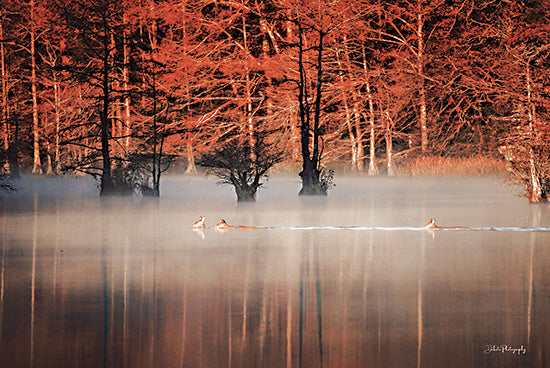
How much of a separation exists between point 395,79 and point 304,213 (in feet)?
107

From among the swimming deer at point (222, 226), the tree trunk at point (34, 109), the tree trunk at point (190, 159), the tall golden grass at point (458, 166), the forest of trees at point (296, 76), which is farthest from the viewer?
the tree trunk at point (190, 159)

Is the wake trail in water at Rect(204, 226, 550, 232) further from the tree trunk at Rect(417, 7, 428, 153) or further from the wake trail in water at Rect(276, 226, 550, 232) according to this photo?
the tree trunk at Rect(417, 7, 428, 153)

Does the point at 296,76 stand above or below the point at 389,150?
above

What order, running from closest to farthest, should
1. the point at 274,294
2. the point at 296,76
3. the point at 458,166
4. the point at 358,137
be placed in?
the point at 274,294 < the point at 458,166 < the point at 296,76 < the point at 358,137

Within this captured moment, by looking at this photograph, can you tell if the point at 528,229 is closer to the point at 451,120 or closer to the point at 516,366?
the point at 516,366

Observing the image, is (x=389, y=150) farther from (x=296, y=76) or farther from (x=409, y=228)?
(x=409, y=228)

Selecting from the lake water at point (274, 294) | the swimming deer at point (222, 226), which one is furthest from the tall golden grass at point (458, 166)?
the swimming deer at point (222, 226)

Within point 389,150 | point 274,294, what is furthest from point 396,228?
point 389,150

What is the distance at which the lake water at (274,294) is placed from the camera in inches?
286

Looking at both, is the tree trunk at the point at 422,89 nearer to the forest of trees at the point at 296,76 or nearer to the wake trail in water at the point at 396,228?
the forest of trees at the point at 296,76

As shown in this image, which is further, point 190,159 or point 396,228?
point 190,159

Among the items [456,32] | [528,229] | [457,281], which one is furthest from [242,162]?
[456,32]

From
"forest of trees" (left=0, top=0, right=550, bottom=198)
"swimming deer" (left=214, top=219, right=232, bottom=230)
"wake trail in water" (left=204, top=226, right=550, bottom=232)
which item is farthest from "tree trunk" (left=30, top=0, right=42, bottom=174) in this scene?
"wake trail in water" (left=204, top=226, right=550, bottom=232)

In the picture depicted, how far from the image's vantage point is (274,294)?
10289 mm
